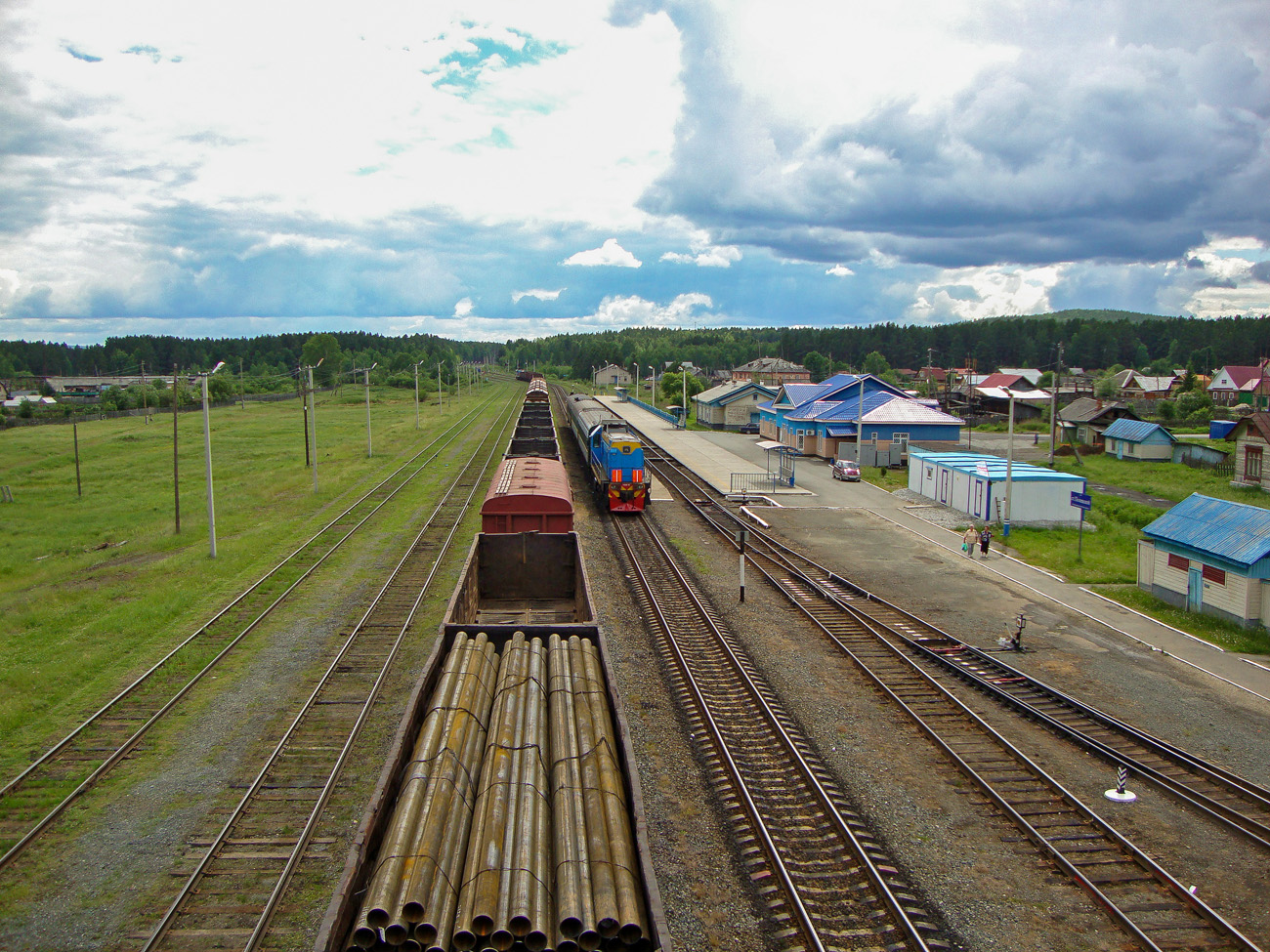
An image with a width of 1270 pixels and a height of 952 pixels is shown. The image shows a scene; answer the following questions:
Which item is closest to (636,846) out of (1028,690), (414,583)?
(1028,690)

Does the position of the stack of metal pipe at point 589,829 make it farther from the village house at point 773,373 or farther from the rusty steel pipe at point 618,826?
the village house at point 773,373

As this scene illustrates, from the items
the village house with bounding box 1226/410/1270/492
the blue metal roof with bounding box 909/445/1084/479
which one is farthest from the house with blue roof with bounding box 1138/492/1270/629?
the village house with bounding box 1226/410/1270/492

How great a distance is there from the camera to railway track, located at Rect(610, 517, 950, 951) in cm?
910

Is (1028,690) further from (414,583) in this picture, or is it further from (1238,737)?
(414,583)

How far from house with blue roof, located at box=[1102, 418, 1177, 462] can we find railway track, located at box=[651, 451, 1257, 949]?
152 ft

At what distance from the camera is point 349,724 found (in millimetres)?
14102

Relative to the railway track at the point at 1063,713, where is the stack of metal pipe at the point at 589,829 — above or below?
above

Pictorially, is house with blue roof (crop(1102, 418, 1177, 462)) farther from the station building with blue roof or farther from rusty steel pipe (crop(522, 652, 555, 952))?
rusty steel pipe (crop(522, 652, 555, 952))

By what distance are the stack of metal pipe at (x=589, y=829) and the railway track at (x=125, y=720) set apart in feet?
23.9

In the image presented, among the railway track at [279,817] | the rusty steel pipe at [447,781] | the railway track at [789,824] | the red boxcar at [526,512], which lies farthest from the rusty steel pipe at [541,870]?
the red boxcar at [526,512]

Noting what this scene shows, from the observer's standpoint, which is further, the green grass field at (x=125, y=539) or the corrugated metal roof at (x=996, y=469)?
the corrugated metal roof at (x=996, y=469)

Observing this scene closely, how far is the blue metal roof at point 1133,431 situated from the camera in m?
55.4

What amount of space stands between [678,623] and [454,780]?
12.3 m

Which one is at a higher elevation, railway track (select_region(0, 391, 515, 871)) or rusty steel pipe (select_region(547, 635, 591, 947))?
rusty steel pipe (select_region(547, 635, 591, 947))
